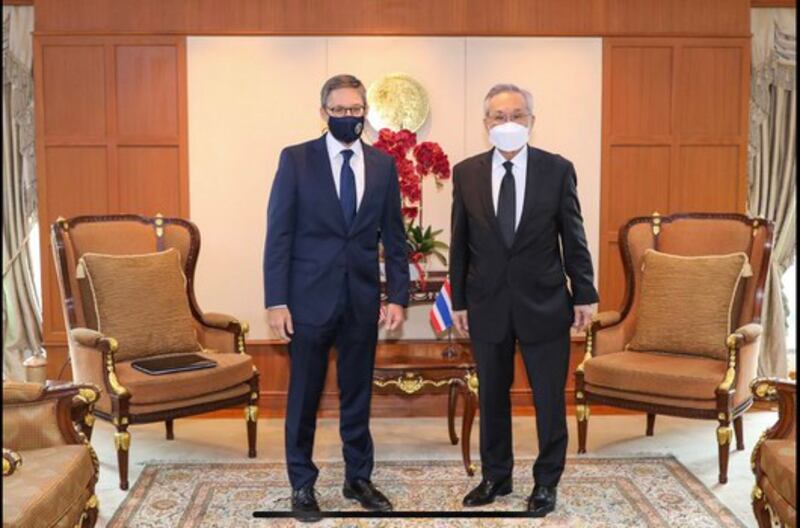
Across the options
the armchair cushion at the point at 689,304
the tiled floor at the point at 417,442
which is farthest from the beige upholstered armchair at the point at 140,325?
the armchair cushion at the point at 689,304

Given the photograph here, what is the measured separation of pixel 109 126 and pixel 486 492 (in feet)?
9.67

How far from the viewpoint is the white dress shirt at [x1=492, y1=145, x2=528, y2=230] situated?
9.94ft

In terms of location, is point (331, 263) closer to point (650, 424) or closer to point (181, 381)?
point (181, 381)

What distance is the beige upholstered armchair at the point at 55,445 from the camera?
7.55 feet

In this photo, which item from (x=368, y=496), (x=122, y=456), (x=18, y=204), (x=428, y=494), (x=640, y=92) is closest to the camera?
(x=368, y=496)

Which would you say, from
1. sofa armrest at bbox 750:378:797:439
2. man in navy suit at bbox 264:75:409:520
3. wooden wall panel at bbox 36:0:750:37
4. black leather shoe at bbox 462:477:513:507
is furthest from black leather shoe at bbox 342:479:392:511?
wooden wall panel at bbox 36:0:750:37

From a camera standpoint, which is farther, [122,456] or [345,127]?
[122,456]

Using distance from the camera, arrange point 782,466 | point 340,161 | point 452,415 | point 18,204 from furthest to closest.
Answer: point 18,204, point 452,415, point 340,161, point 782,466

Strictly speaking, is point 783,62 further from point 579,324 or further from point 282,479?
point 282,479

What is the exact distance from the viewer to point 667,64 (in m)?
4.93

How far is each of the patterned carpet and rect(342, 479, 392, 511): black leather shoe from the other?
5 centimetres

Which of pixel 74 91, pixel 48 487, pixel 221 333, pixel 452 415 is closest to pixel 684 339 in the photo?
pixel 452 415

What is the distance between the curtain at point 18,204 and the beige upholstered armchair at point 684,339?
330cm

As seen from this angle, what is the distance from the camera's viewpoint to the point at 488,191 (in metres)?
3.04
